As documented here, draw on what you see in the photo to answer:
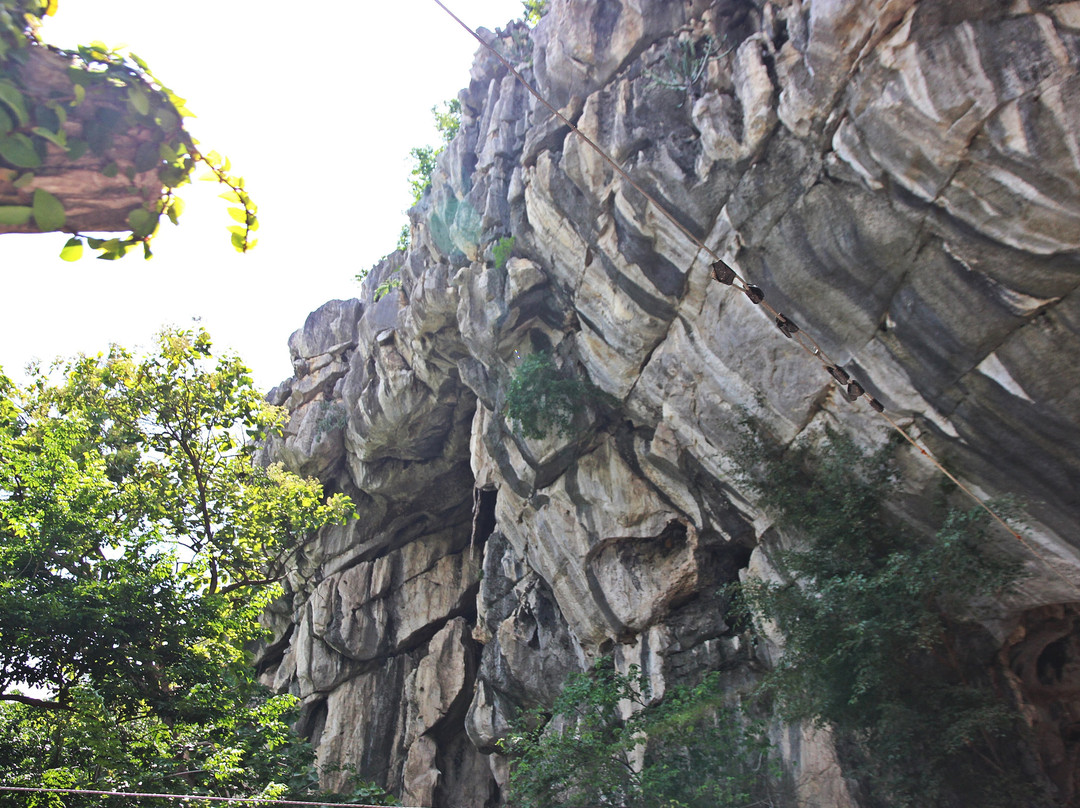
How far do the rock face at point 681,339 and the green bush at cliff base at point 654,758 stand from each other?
2.79 feet

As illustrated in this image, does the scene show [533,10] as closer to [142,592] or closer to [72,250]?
[142,592]

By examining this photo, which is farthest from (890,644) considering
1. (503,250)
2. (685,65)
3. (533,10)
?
(533,10)

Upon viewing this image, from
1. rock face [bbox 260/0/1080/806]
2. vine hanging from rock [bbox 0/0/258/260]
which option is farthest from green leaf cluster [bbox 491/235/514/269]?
vine hanging from rock [bbox 0/0/258/260]

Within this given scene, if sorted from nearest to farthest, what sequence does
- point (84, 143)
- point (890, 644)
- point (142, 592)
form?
point (84, 143) → point (890, 644) → point (142, 592)

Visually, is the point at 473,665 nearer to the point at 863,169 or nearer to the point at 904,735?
the point at 904,735

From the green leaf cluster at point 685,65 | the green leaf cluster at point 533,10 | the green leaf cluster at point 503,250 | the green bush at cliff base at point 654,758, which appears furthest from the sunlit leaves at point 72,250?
the green leaf cluster at point 533,10

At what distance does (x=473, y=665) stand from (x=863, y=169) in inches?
592

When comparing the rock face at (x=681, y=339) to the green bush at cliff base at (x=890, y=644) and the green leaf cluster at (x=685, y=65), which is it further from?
the green bush at cliff base at (x=890, y=644)

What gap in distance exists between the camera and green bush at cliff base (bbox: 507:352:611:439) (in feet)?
43.2

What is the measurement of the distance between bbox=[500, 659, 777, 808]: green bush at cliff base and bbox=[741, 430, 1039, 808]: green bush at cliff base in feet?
3.74

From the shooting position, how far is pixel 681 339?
11.0m

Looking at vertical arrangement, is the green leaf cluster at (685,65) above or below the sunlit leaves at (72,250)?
above

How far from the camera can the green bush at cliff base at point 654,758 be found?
866 cm

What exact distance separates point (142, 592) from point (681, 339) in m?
8.16
